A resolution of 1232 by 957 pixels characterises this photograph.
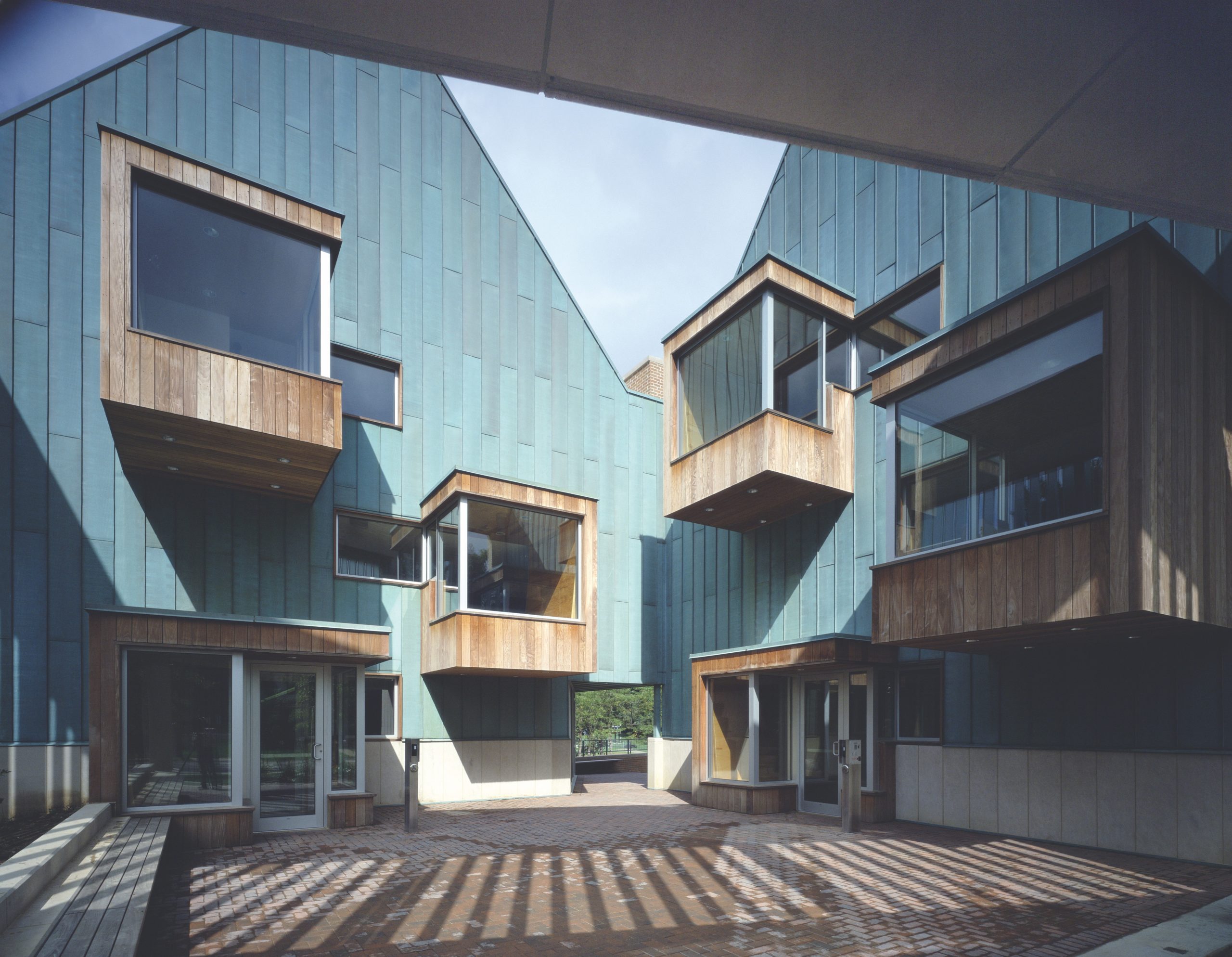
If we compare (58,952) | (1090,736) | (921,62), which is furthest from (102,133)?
(1090,736)

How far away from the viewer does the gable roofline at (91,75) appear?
37.4 feet

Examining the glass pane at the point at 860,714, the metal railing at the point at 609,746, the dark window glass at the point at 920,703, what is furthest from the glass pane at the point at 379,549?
the metal railing at the point at 609,746

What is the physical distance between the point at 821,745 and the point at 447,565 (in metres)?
6.68

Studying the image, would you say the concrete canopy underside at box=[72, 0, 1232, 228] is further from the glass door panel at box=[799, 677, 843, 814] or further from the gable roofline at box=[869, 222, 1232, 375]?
the glass door panel at box=[799, 677, 843, 814]

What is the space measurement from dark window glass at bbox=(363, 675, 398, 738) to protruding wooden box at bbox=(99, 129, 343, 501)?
4105mm

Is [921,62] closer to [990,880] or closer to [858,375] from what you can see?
[990,880]

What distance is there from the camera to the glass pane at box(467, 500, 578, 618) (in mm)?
Answer: 12953

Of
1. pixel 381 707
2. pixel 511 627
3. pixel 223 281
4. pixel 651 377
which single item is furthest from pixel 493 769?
pixel 651 377

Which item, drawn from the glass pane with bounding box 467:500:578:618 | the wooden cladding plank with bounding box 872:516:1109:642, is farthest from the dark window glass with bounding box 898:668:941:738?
the glass pane with bounding box 467:500:578:618

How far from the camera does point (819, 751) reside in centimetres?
1224

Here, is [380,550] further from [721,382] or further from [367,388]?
[721,382]

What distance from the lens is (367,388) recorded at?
47.3ft

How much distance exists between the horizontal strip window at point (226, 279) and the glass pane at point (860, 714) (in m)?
8.87

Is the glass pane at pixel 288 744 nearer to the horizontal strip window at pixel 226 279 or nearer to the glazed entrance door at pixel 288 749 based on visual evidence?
the glazed entrance door at pixel 288 749
